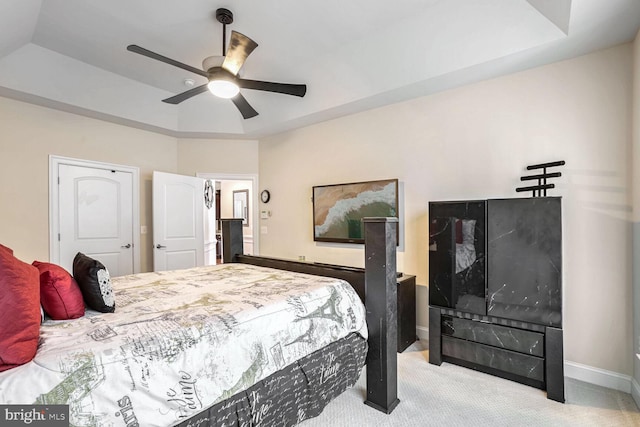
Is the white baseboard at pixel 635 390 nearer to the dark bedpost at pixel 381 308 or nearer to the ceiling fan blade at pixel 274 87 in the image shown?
the dark bedpost at pixel 381 308

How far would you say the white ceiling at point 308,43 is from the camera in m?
2.40

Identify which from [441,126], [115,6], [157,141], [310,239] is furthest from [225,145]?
[441,126]

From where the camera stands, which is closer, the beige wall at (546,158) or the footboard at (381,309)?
the footboard at (381,309)

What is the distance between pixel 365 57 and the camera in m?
3.20

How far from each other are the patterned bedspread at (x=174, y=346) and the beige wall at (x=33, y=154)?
2334 mm

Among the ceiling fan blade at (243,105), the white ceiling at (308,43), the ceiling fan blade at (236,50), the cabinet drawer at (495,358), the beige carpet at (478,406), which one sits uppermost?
the white ceiling at (308,43)

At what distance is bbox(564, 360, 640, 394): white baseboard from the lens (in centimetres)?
236

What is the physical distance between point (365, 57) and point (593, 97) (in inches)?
79.7

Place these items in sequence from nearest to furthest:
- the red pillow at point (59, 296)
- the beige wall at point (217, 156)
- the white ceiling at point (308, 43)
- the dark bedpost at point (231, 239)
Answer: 1. the red pillow at point (59, 296)
2. the white ceiling at point (308, 43)
3. the dark bedpost at point (231, 239)
4. the beige wall at point (217, 156)

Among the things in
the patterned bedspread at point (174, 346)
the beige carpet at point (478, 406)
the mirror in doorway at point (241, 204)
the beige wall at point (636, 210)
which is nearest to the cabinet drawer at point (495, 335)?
the beige carpet at point (478, 406)

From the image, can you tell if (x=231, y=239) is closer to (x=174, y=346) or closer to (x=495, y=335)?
(x=174, y=346)

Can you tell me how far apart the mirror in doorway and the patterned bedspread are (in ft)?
16.7

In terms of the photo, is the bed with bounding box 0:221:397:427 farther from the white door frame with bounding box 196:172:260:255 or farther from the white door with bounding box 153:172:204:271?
the white door frame with bounding box 196:172:260:255

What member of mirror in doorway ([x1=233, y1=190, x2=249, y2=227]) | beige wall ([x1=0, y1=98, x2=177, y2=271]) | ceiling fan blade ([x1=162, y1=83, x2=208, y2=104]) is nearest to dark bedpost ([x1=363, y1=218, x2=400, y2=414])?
ceiling fan blade ([x1=162, y1=83, x2=208, y2=104])
